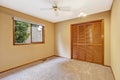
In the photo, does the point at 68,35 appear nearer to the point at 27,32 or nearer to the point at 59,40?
the point at 59,40

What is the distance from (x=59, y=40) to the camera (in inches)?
190

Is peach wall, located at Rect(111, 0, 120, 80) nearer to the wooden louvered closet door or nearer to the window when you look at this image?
the wooden louvered closet door

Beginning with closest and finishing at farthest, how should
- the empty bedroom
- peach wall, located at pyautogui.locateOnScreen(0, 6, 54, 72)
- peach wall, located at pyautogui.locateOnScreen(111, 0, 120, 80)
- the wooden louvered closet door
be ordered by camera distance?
1. peach wall, located at pyautogui.locateOnScreen(111, 0, 120, 80)
2. the empty bedroom
3. peach wall, located at pyautogui.locateOnScreen(0, 6, 54, 72)
4. the wooden louvered closet door

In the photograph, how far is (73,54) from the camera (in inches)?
169

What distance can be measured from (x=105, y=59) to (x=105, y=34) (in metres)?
0.98

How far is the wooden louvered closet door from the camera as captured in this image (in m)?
3.40

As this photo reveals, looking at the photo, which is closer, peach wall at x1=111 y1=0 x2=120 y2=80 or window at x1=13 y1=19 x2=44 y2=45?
peach wall at x1=111 y1=0 x2=120 y2=80

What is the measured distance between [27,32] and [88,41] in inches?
108

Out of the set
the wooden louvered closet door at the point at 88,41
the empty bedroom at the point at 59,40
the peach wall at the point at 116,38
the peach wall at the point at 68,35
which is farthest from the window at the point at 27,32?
the peach wall at the point at 116,38

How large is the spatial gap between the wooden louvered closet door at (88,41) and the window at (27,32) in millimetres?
1713

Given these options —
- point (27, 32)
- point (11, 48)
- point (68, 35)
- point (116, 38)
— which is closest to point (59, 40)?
point (68, 35)

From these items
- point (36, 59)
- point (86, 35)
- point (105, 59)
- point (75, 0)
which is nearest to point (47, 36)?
point (36, 59)

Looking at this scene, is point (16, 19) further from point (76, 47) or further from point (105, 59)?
point (105, 59)

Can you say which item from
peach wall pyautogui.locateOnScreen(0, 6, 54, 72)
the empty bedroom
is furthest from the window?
peach wall pyautogui.locateOnScreen(0, 6, 54, 72)
